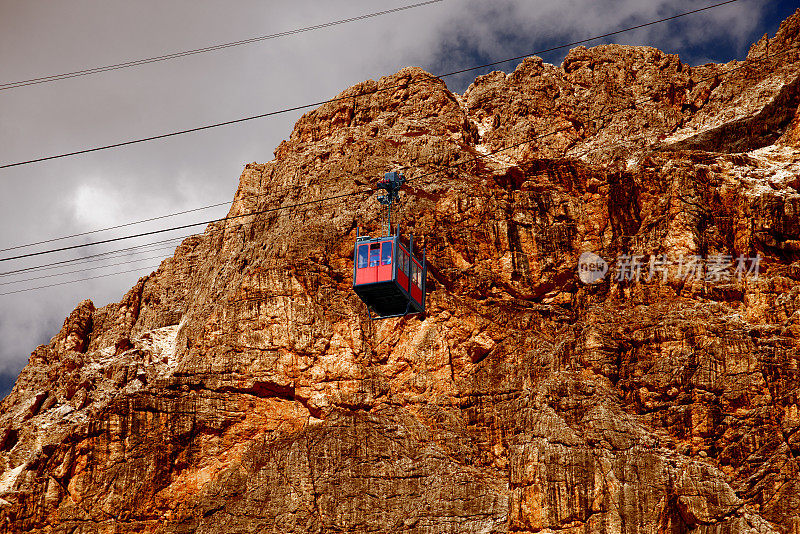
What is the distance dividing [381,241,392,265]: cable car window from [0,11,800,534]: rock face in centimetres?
1797

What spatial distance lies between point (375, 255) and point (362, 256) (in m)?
0.76

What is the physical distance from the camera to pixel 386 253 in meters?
46.5

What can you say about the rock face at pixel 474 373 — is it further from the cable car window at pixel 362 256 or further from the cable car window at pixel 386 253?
the cable car window at pixel 362 256

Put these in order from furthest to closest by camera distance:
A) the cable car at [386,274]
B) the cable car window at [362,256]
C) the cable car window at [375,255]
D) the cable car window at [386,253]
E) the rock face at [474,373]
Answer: the rock face at [474,373]
the cable car window at [362,256]
the cable car window at [375,255]
the cable car window at [386,253]
the cable car at [386,274]

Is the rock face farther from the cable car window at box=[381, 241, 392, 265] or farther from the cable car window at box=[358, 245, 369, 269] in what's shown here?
the cable car window at box=[358, 245, 369, 269]

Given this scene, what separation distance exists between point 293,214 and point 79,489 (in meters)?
29.8

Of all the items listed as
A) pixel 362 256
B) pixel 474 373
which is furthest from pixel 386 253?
pixel 474 373

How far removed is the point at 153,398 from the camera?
226ft

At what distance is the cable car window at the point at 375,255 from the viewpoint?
4647 centimetres

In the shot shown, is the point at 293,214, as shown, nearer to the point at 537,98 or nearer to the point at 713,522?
the point at 537,98

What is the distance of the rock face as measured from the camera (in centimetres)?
5675

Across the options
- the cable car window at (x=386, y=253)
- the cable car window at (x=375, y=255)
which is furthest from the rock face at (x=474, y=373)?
the cable car window at (x=375, y=255)

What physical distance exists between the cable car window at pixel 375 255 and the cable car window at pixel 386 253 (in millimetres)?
195

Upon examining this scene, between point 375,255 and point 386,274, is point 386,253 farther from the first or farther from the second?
point 386,274
